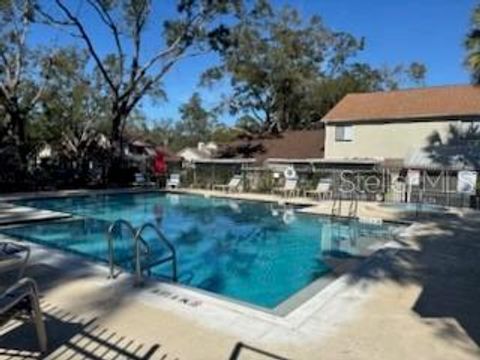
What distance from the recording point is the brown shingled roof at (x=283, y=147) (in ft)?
100.0

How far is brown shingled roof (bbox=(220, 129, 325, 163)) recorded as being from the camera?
30469 mm

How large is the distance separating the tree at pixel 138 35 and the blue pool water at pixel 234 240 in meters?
9.59

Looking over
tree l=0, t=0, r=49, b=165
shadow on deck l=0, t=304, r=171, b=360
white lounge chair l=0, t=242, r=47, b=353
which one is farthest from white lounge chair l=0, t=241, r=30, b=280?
tree l=0, t=0, r=49, b=165

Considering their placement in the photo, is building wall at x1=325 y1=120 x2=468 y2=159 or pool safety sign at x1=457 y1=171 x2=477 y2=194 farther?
building wall at x1=325 y1=120 x2=468 y2=159

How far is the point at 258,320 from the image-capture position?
5711mm

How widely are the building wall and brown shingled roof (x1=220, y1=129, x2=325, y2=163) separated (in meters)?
1.66

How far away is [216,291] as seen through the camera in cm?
895

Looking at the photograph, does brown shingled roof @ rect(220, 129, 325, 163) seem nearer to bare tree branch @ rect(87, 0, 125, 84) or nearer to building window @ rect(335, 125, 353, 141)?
building window @ rect(335, 125, 353, 141)

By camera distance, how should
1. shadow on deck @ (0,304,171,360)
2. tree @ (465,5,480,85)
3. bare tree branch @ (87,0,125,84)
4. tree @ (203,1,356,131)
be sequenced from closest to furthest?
shadow on deck @ (0,304,171,360) → tree @ (465,5,480,85) → bare tree branch @ (87,0,125,84) → tree @ (203,1,356,131)

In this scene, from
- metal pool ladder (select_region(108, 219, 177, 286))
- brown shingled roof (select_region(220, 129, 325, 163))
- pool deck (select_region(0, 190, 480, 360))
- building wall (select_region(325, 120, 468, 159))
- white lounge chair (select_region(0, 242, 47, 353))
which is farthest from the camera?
brown shingled roof (select_region(220, 129, 325, 163))

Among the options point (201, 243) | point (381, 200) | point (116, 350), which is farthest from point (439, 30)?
point (116, 350)

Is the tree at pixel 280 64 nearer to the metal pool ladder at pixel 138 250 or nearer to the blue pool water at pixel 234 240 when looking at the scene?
the blue pool water at pixel 234 240

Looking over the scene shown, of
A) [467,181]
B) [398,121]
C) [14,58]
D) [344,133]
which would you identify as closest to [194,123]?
[14,58]

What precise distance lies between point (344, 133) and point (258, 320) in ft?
79.7
